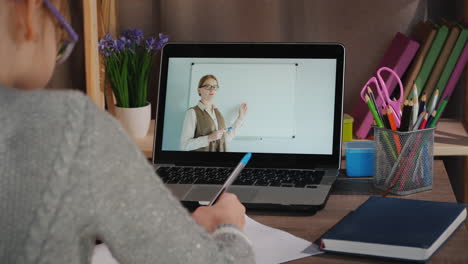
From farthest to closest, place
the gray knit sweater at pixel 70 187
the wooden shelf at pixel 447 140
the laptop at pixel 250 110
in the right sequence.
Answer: the wooden shelf at pixel 447 140
the laptop at pixel 250 110
the gray knit sweater at pixel 70 187

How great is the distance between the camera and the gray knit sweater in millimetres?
530

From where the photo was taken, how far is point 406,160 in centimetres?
113

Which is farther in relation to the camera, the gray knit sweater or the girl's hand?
the girl's hand

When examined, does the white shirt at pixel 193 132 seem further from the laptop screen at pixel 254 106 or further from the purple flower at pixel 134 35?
the purple flower at pixel 134 35

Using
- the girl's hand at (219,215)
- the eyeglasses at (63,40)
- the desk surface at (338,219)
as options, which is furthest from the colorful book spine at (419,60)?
the eyeglasses at (63,40)

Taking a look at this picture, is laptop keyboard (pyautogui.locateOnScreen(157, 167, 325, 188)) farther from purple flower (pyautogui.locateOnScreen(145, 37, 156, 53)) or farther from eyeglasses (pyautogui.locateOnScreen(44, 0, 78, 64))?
eyeglasses (pyautogui.locateOnScreen(44, 0, 78, 64))

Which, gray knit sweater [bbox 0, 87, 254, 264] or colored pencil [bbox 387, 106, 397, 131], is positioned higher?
gray knit sweater [bbox 0, 87, 254, 264]

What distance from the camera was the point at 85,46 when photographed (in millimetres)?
1520

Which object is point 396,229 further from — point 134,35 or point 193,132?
point 134,35

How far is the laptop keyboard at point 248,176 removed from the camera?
3.87 feet

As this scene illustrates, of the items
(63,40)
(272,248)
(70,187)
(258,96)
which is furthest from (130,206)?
(258,96)

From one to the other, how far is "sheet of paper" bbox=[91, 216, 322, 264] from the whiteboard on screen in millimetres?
324

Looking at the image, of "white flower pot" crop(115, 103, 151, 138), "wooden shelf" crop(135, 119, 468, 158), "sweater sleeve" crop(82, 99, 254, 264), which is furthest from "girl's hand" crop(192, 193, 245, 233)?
"white flower pot" crop(115, 103, 151, 138)

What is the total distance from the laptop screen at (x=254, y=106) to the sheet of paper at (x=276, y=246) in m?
0.30
